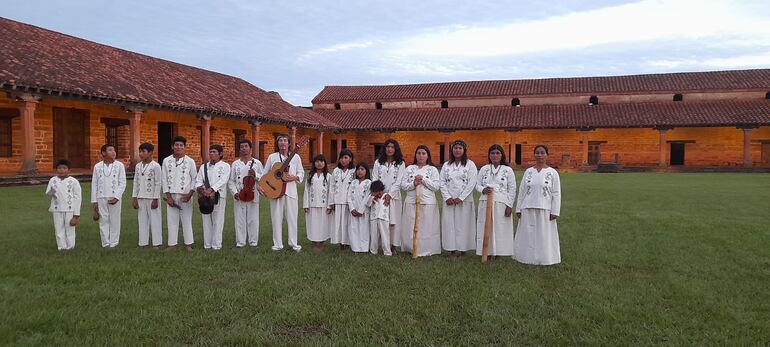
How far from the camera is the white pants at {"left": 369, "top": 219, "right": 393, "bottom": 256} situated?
5867 mm

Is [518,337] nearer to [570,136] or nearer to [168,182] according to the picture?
[168,182]

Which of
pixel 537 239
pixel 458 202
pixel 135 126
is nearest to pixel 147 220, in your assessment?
pixel 458 202

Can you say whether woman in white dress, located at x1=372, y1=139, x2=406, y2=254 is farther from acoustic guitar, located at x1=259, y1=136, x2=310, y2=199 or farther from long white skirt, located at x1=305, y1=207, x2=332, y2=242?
acoustic guitar, located at x1=259, y1=136, x2=310, y2=199

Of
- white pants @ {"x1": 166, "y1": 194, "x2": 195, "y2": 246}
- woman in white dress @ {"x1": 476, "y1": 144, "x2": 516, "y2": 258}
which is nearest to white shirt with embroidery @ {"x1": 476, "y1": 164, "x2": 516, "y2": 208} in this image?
woman in white dress @ {"x1": 476, "y1": 144, "x2": 516, "y2": 258}

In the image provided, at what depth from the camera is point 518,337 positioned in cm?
329

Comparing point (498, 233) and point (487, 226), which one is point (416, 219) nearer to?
point (487, 226)

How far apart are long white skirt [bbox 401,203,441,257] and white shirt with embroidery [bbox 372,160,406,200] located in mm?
258

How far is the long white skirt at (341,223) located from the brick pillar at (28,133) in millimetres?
10808

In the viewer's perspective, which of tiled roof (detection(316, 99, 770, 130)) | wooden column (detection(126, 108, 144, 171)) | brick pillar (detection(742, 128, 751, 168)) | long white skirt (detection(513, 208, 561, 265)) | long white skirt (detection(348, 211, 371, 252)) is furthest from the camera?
tiled roof (detection(316, 99, 770, 130))

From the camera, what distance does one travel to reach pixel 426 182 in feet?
19.2

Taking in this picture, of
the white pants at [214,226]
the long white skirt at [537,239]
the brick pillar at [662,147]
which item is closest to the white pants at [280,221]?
the white pants at [214,226]

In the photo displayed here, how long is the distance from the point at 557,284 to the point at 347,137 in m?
27.3

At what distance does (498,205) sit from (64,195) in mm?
5026

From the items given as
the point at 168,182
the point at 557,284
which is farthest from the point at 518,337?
the point at 168,182
